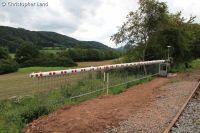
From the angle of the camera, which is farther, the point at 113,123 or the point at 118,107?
the point at 118,107

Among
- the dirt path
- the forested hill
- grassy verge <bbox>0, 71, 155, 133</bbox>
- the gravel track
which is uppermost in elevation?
the forested hill

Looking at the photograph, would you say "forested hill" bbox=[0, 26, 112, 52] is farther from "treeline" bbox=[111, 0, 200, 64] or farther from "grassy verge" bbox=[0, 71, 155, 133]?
"grassy verge" bbox=[0, 71, 155, 133]

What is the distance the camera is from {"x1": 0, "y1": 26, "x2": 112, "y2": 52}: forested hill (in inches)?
2250

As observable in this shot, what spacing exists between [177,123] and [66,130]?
298 centimetres

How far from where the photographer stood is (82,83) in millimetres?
15961

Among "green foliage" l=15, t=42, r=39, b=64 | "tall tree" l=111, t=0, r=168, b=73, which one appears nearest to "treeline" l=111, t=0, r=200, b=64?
"tall tree" l=111, t=0, r=168, b=73

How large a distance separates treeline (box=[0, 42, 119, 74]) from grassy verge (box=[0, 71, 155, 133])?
2109 centimetres

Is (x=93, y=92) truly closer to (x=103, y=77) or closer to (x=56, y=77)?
(x=103, y=77)

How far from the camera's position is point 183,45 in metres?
35.6

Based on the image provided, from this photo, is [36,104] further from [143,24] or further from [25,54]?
[25,54]

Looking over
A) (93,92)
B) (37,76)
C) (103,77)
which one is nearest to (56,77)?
(37,76)

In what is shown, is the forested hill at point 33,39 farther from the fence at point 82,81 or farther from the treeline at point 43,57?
the fence at point 82,81

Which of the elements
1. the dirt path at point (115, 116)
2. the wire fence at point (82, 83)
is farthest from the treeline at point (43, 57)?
the dirt path at point (115, 116)

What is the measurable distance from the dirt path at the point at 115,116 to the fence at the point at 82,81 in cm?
76
